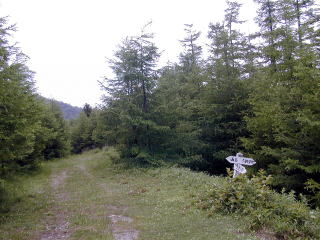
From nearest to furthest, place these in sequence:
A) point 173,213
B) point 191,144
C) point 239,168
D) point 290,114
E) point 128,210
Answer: point 173,213
point 239,168
point 128,210
point 290,114
point 191,144

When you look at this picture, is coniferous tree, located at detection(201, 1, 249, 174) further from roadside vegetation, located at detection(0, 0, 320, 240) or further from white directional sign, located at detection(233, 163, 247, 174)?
white directional sign, located at detection(233, 163, 247, 174)

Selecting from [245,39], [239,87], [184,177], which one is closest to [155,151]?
[184,177]

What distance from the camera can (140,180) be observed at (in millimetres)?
14320

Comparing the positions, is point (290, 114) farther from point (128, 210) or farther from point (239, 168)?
point (128, 210)

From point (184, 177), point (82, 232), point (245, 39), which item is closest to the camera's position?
point (82, 232)

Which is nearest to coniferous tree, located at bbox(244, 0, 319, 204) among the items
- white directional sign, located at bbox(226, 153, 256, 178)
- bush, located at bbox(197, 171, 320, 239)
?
white directional sign, located at bbox(226, 153, 256, 178)

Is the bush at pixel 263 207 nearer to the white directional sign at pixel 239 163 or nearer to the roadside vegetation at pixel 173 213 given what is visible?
the roadside vegetation at pixel 173 213

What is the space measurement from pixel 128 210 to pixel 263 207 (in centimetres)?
431

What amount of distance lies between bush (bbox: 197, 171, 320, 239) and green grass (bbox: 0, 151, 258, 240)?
0.43 m

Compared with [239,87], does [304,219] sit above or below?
below

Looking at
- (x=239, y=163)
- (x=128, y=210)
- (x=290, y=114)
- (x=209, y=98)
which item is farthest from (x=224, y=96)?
(x=128, y=210)

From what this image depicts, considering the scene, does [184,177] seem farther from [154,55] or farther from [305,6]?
[305,6]

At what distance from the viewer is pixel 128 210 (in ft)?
29.6

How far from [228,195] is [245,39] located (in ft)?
52.7
